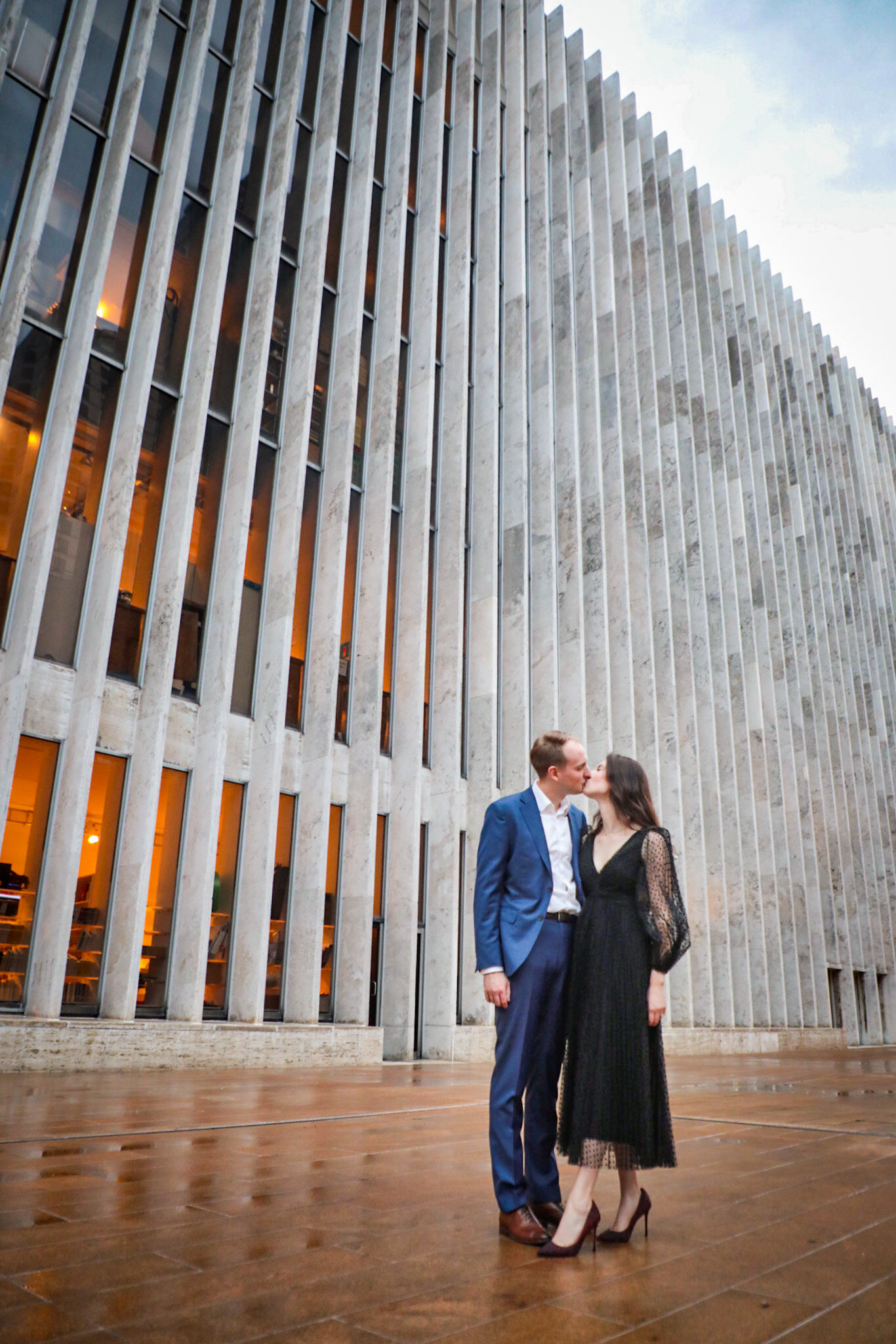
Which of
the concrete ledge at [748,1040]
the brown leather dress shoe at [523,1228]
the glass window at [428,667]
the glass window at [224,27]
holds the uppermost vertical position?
the glass window at [224,27]

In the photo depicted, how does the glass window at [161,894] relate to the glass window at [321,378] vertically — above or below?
below

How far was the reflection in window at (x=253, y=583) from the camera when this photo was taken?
13180 mm

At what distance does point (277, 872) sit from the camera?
13.0 metres

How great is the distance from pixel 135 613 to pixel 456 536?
6.29 m

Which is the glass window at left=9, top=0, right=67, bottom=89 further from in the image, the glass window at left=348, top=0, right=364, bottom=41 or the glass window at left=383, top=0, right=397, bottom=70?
the glass window at left=383, top=0, right=397, bottom=70

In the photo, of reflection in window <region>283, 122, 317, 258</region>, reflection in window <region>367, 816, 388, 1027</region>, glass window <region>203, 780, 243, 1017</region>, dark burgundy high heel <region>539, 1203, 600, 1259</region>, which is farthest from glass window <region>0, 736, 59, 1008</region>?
reflection in window <region>283, 122, 317, 258</region>

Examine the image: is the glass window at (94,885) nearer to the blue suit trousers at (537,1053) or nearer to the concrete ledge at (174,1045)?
the concrete ledge at (174,1045)

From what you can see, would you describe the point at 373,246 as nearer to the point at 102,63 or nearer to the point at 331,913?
the point at 102,63

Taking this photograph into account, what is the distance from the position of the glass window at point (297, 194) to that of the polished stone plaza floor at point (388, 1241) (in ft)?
43.8

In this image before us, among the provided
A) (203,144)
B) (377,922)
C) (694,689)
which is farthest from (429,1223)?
(694,689)

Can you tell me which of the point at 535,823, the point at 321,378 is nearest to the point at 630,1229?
the point at 535,823

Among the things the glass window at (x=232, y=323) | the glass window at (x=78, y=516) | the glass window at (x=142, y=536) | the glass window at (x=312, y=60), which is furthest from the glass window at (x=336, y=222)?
the glass window at (x=78, y=516)

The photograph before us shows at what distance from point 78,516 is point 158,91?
6941mm

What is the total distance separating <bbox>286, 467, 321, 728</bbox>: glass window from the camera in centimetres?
1384
